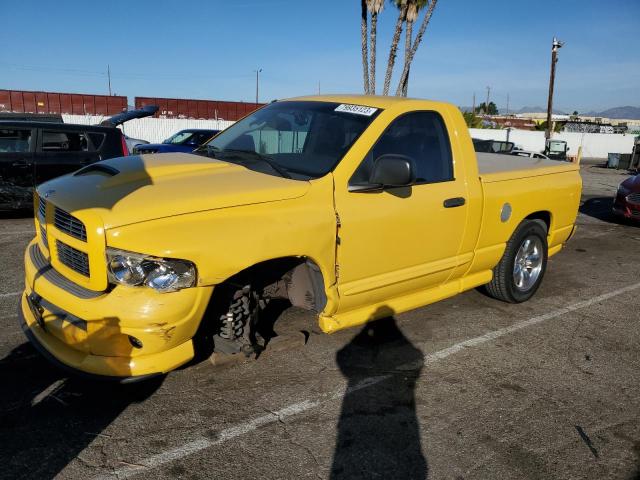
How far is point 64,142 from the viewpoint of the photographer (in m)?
8.83

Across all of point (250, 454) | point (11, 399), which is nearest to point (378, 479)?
point (250, 454)

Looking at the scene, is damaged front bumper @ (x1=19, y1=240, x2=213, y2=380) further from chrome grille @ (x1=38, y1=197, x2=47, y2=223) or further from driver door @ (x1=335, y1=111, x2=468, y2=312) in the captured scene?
driver door @ (x1=335, y1=111, x2=468, y2=312)

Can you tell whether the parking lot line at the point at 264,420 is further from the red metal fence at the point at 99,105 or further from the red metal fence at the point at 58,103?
the red metal fence at the point at 58,103

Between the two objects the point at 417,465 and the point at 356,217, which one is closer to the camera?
the point at 417,465

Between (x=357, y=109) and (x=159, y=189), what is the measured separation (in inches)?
65.5

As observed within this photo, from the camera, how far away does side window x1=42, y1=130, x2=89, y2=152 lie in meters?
8.73

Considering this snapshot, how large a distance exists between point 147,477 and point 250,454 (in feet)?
1.72

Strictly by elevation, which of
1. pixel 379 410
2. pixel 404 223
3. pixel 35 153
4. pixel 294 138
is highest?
pixel 294 138

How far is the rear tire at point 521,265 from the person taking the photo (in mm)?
5086

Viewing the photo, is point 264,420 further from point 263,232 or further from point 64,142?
point 64,142

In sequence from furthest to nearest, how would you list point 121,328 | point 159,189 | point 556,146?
point 556,146, point 159,189, point 121,328

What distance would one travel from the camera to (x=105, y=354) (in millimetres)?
2934

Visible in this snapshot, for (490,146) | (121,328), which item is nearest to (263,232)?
(121,328)

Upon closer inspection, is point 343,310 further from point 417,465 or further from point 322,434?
point 417,465
